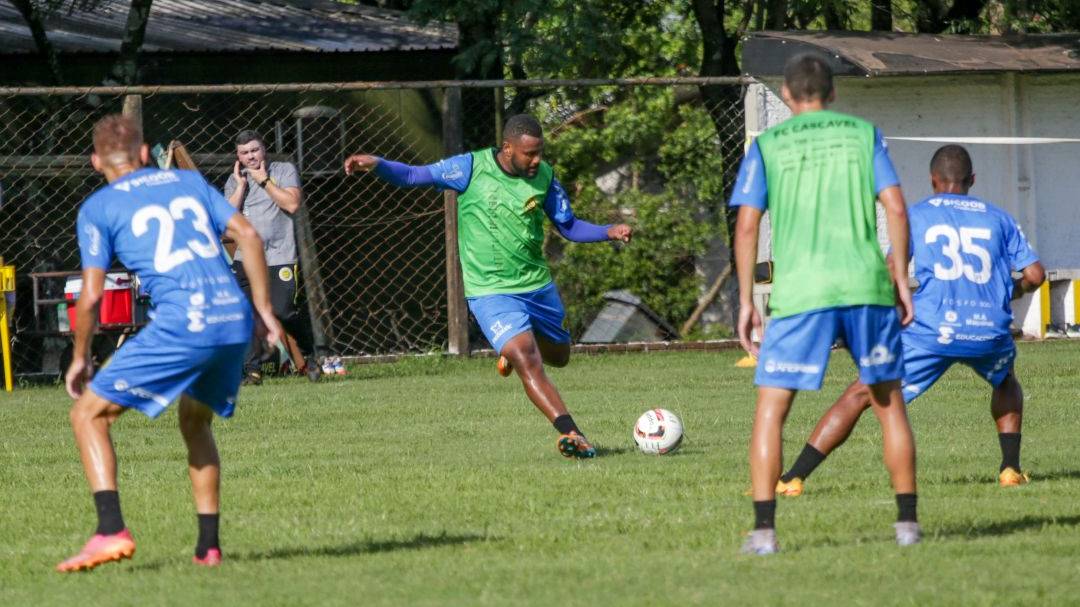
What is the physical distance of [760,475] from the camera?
625 centimetres

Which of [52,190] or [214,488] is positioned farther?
[52,190]

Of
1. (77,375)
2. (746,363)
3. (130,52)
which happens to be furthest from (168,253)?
(130,52)

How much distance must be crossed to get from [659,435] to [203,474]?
11.8ft

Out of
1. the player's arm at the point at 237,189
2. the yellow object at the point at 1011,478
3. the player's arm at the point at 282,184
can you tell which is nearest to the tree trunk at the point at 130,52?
the player's arm at the point at 237,189

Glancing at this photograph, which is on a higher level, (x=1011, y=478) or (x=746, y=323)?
(x=746, y=323)

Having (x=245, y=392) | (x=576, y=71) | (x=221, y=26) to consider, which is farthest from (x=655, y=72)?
(x=245, y=392)

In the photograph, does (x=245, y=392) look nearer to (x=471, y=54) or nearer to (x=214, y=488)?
(x=471, y=54)

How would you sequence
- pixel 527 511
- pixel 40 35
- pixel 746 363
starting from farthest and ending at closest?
pixel 40 35
pixel 746 363
pixel 527 511

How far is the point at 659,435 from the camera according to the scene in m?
9.52

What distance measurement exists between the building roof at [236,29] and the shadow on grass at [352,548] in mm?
11383

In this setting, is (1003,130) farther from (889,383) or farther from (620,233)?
(889,383)

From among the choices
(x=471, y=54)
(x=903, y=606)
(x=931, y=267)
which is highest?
(x=471, y=54)

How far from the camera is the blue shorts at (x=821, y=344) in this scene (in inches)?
243

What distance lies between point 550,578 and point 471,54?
11500mm
